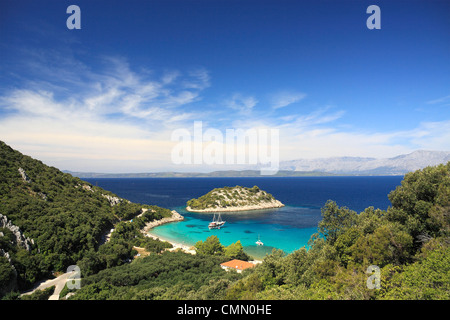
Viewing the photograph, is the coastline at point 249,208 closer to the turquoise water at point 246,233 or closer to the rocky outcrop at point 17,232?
the turquoise water at point 246,233

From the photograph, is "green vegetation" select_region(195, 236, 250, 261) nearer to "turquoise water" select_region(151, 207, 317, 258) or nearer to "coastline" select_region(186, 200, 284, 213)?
"turquoise water" select_region(151, 207, 317, 258)

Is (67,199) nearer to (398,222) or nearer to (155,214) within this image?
(155,214)

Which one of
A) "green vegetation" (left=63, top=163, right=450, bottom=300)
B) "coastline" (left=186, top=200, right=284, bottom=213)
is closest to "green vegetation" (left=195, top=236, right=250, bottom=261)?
"green vegetation" (left=63, top=163, right=450, bottom=300)

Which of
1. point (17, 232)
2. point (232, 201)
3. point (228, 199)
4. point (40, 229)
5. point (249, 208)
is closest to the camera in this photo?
point (17, 232)

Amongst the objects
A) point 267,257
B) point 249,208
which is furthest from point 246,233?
point 267,257

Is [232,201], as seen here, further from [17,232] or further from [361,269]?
[361,269]
